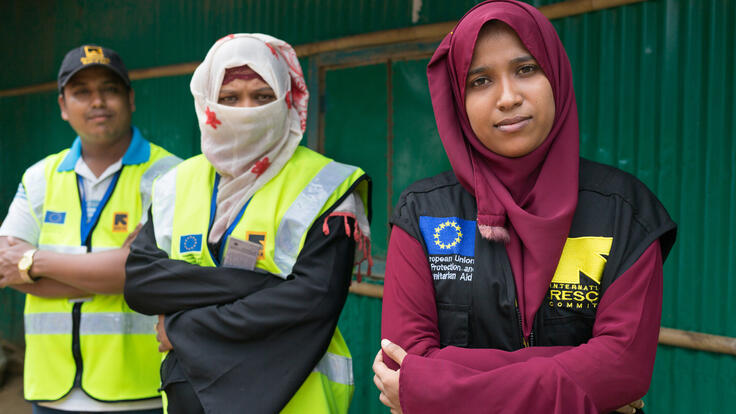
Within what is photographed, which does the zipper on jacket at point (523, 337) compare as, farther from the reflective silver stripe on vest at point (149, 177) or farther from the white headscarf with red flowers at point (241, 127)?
the reflective silver stripe on vest at point (149, 177)

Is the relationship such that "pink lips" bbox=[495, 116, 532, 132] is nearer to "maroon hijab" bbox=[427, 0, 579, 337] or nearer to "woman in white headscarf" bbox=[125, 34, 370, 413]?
"maroon hijab" bbox=[427, 0, 579, 337]

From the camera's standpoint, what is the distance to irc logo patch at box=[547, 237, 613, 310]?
56.0 inches

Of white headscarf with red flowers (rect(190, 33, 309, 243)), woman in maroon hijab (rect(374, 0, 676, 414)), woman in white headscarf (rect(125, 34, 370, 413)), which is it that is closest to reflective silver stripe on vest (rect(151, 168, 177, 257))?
woman in white headscarf (rect(125, 34, 370, 413))

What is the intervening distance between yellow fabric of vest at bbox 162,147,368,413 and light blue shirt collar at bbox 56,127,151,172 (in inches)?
25.2

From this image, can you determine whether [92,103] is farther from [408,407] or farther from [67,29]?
[67,29]

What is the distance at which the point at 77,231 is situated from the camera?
263 centimetres

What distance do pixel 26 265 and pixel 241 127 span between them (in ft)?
3.83

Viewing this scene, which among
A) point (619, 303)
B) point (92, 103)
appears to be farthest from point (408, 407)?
point (92, 103)

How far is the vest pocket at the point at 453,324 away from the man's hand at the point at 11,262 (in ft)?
6.25

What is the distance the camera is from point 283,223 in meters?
2.03

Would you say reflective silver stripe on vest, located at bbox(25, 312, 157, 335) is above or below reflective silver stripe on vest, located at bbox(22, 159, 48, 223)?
below

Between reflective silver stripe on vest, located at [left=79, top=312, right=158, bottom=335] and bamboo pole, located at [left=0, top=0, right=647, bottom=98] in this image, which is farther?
A: bamboo pole, located at [left=0, top=0, right=647, bottom=98]

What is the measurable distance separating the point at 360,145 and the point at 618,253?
8.60 feet

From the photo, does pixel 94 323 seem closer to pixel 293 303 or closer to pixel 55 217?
pixel 55 217
